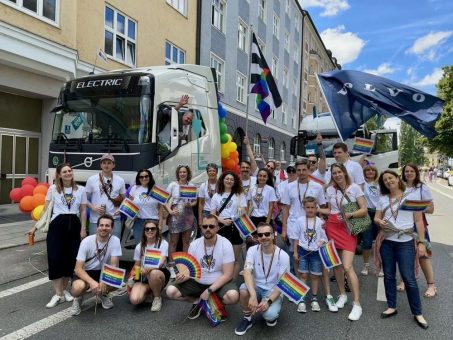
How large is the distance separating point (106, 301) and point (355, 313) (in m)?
2.72

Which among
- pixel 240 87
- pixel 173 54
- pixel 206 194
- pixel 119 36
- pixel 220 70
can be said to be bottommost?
pixel 206 194

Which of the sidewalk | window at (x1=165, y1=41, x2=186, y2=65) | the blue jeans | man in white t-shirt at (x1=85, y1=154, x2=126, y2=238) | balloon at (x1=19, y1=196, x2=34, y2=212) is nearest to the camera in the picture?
the blue jeans

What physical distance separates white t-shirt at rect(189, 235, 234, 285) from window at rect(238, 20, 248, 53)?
20.0 metres

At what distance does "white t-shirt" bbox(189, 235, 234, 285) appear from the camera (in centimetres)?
435

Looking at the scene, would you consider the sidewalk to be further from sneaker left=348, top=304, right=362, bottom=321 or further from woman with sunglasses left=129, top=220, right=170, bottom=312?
sneaker left=348, top=304, right=362, bottom=321

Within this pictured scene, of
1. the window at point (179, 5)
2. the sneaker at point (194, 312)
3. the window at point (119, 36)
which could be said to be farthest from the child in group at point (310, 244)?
the window at point (179, 5)

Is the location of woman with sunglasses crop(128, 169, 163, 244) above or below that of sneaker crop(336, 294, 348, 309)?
above

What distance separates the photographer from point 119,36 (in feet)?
46.0

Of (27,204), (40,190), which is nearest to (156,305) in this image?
(27,204)

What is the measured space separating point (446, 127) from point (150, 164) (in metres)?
35.9

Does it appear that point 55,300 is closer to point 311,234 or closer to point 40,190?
point 40,190

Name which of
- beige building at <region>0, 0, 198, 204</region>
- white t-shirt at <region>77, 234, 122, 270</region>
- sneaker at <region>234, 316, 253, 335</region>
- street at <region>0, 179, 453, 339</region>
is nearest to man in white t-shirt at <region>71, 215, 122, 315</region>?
white t-shirt at <region>77, 234, 122, 270</region>

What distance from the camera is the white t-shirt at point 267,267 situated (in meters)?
4.14

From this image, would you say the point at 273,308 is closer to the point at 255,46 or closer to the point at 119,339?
the point at 119,339
